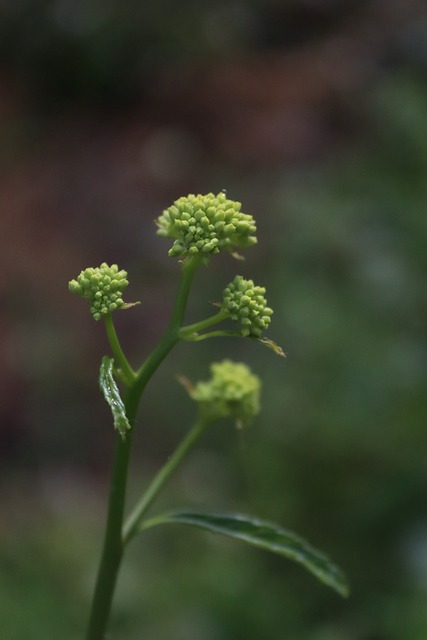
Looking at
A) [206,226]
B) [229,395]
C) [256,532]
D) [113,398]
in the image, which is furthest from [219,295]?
[113,398]

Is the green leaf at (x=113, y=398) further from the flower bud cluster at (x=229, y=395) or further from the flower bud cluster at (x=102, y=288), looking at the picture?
the flower bud cluster at (x=229, y=395)

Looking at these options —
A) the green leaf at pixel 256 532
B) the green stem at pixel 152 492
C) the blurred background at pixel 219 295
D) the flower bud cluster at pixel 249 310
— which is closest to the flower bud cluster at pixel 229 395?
the green stem at pixel 152 492

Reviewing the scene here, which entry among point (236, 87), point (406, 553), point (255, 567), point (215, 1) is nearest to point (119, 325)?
point (255, 567)

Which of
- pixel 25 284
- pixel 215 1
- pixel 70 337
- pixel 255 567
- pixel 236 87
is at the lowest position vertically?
pixel 255 567

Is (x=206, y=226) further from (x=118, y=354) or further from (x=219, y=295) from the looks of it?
(x=219, y=295)

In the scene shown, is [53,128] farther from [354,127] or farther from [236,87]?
[354,127]

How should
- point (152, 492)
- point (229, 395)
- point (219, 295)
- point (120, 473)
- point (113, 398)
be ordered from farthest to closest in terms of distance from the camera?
point (219, 295)
point (229, 395)
point (152, 492)
point (120, 473)
point (113, 398)
